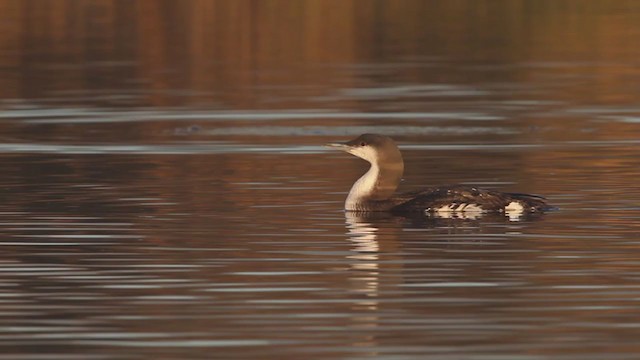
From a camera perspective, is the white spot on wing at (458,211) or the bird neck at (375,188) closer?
the white spot on wing at (458,211)

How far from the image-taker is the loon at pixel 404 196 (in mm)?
17906

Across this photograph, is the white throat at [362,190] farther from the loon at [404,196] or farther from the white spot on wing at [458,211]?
the white spot on wing at [458,211]

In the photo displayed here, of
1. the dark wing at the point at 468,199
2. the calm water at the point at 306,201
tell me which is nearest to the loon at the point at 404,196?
the dark wing at the point at 468,199

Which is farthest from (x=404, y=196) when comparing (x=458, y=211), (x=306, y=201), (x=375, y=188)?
(x=306, y=201)

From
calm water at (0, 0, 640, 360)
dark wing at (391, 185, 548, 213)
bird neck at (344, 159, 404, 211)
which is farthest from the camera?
bird neck at (344, 159, 404, 211)

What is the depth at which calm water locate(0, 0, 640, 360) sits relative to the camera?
12.6m

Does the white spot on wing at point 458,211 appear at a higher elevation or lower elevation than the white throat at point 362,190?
lower

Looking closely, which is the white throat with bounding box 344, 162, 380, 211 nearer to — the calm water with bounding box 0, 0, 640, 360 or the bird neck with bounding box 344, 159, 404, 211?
the bird neck with bounding box 344, 159, 404, 211

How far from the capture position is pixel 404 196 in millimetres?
18391

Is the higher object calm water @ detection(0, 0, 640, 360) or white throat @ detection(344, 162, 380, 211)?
white throat @ detection(344, 162, 380, 211)

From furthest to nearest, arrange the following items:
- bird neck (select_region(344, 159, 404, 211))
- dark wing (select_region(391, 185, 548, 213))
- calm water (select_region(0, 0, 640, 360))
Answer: bird neck (select_region(344, 159, 404, 211)) → dark wing (select_region(391, 185, 548, 213)) → calm water (select_region(0, 0, 640, 360))

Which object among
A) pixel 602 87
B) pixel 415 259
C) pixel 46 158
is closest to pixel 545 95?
pixel 602 87

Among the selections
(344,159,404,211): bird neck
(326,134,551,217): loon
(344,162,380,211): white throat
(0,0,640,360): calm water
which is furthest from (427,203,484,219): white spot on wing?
(344,162,380,211): white throat

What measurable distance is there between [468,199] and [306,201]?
1689 millimetres
